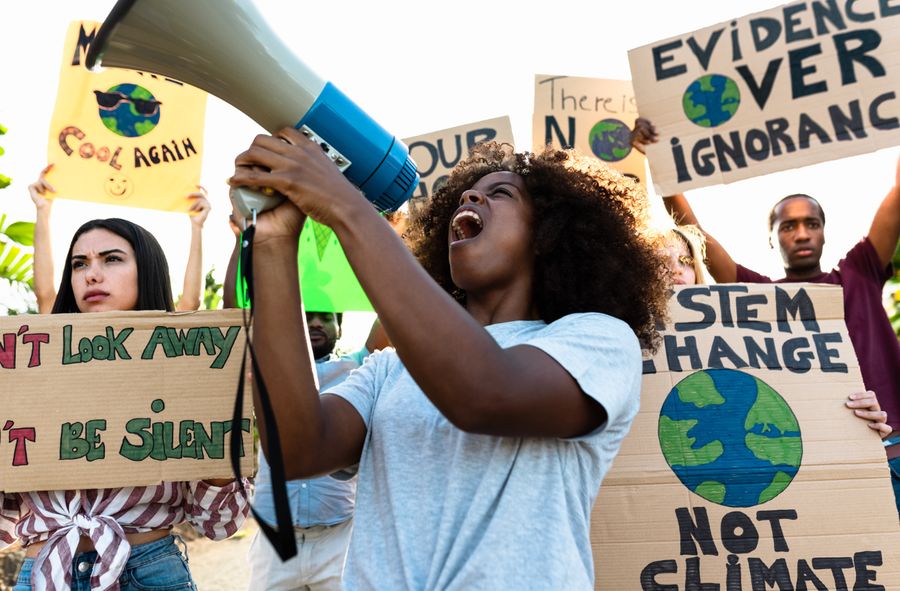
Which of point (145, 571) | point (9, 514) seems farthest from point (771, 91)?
point (9, 514)

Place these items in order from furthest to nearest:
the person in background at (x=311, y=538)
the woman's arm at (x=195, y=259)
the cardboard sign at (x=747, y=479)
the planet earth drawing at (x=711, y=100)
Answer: the planet earth drawing at (x=711, y=100), the person in background at (x=311, y=538), the woman's arm at (x=195, y=259), the cardboard sign at (x=747, y=479)

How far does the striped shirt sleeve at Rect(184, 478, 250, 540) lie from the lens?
2.29 m

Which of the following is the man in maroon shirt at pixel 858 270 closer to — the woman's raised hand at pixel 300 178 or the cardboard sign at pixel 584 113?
the cardboard sign at pixel 584 113

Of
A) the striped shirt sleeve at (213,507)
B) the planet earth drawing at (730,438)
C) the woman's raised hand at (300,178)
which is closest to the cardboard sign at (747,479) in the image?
the planet earth drawing at (730,438)

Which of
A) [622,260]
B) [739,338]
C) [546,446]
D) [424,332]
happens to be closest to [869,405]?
[739,338]

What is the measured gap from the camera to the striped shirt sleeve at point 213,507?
2.29 meters

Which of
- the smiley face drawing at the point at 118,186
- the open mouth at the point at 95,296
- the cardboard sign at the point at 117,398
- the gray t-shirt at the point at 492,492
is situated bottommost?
the gray t-shirt at the point at 492,492

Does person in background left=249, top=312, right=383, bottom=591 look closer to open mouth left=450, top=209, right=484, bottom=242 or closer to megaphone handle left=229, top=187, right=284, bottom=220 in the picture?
open mouth left=450, top=209, right=484, bottom=242

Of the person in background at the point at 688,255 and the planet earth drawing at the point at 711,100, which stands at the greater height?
the planet earth drawing at the point at 711,100

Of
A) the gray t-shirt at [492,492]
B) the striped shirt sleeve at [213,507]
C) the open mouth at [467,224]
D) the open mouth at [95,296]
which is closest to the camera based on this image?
the gray t-shirt at [492,492]

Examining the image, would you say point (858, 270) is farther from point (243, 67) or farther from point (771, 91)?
point (243, 67)

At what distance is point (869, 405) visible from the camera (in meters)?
2.21

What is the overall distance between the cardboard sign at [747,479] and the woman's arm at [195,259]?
1.55 meters

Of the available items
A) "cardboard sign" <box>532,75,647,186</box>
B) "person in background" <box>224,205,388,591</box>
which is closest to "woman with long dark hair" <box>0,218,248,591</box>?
"person in background" <box>224,205,388,591</box>
